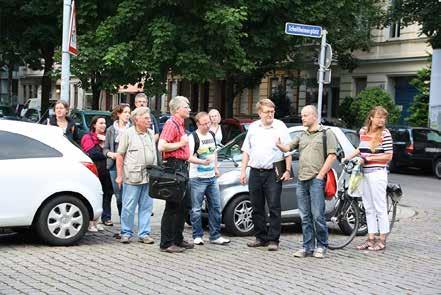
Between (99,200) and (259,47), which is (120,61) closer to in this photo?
(259,47)

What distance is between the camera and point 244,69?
2130 centimetres

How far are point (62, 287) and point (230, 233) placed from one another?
368 cm

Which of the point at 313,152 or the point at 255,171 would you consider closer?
the point at 313,152

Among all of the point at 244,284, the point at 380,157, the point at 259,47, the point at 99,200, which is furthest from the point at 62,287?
the point at 259,47

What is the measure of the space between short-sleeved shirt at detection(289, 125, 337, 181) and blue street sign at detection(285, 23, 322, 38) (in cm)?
572

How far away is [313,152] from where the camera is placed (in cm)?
840

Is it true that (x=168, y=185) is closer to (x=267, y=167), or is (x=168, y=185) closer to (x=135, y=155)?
(x=135, y=155)

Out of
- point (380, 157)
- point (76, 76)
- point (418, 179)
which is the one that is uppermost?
point (76, 76)

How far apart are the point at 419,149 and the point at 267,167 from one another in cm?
1579

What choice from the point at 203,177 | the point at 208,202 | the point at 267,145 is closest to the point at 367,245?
the point at 267,145

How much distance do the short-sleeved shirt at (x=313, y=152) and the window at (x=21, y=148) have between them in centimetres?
298

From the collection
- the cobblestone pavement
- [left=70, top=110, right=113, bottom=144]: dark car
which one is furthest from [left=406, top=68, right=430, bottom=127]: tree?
the cobblestone pavement

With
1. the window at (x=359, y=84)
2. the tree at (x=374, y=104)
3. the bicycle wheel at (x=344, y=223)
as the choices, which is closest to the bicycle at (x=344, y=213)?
the bicycle wheel at (x=344, y=223)

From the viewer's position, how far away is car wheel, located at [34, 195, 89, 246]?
28.1 ft
